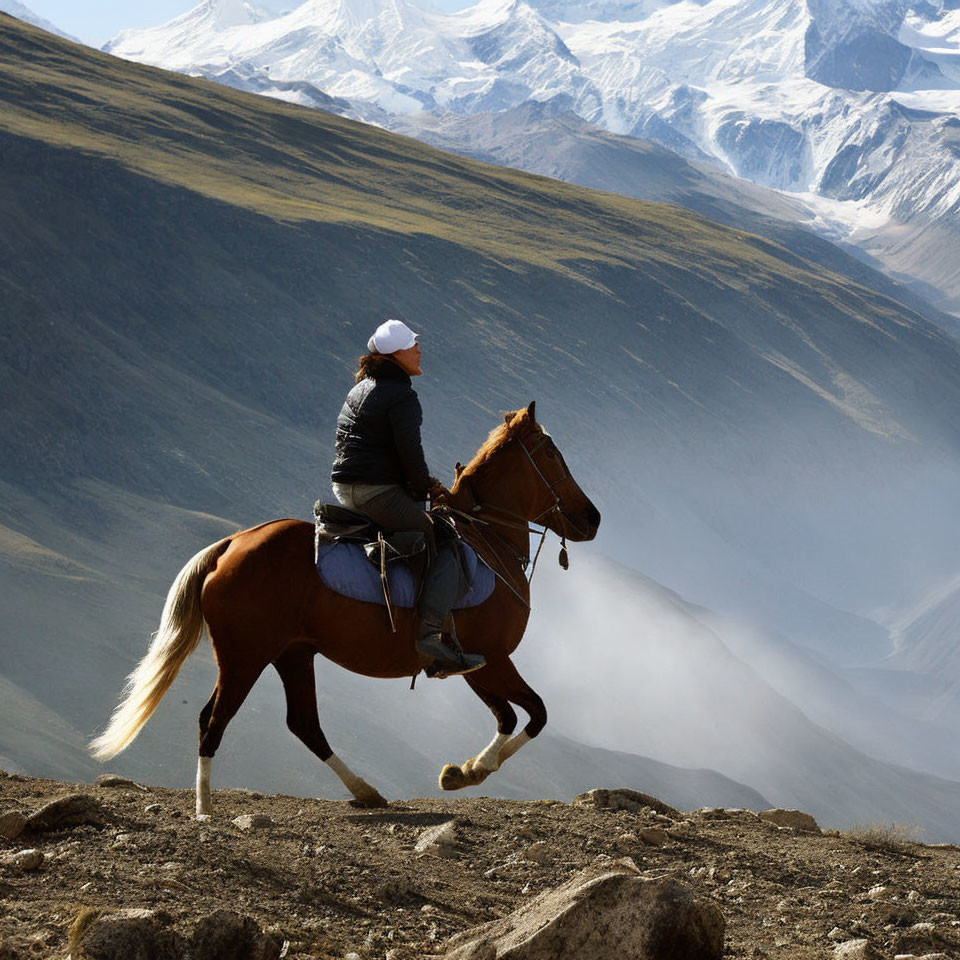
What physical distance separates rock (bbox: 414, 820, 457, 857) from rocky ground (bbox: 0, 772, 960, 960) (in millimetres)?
18

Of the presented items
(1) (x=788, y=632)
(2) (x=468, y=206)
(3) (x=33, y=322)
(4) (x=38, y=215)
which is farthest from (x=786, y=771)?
(2) (x=468, y=206)

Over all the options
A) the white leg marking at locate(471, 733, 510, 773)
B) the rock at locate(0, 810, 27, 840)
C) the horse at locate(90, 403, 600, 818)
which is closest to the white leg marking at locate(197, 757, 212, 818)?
the horse at locate(90, 403, 600, 818)

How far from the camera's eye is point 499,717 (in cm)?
1170

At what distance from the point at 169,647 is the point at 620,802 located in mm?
4547

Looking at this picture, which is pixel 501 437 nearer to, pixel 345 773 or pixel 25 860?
pixel 345 773

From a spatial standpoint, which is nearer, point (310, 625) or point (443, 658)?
point (310, 625)

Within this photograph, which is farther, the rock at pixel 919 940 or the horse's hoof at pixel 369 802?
the horse's hoof at pixel 369 802

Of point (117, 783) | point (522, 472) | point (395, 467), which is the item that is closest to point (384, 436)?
point (395, 467)

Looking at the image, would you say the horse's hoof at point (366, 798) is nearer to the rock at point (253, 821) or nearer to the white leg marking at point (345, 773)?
the white leg marking at point (345, 773)

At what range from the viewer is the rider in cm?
1100

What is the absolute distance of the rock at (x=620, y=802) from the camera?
12.4 m

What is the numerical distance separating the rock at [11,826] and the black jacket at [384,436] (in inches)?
150

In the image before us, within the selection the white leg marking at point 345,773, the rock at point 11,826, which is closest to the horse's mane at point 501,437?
the white leg marking at point 345,773

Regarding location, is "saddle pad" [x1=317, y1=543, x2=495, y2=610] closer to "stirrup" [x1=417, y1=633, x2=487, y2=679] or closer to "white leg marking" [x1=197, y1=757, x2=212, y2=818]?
"stirrup" [x1=417, y1=633, x2=487, y2=679]
